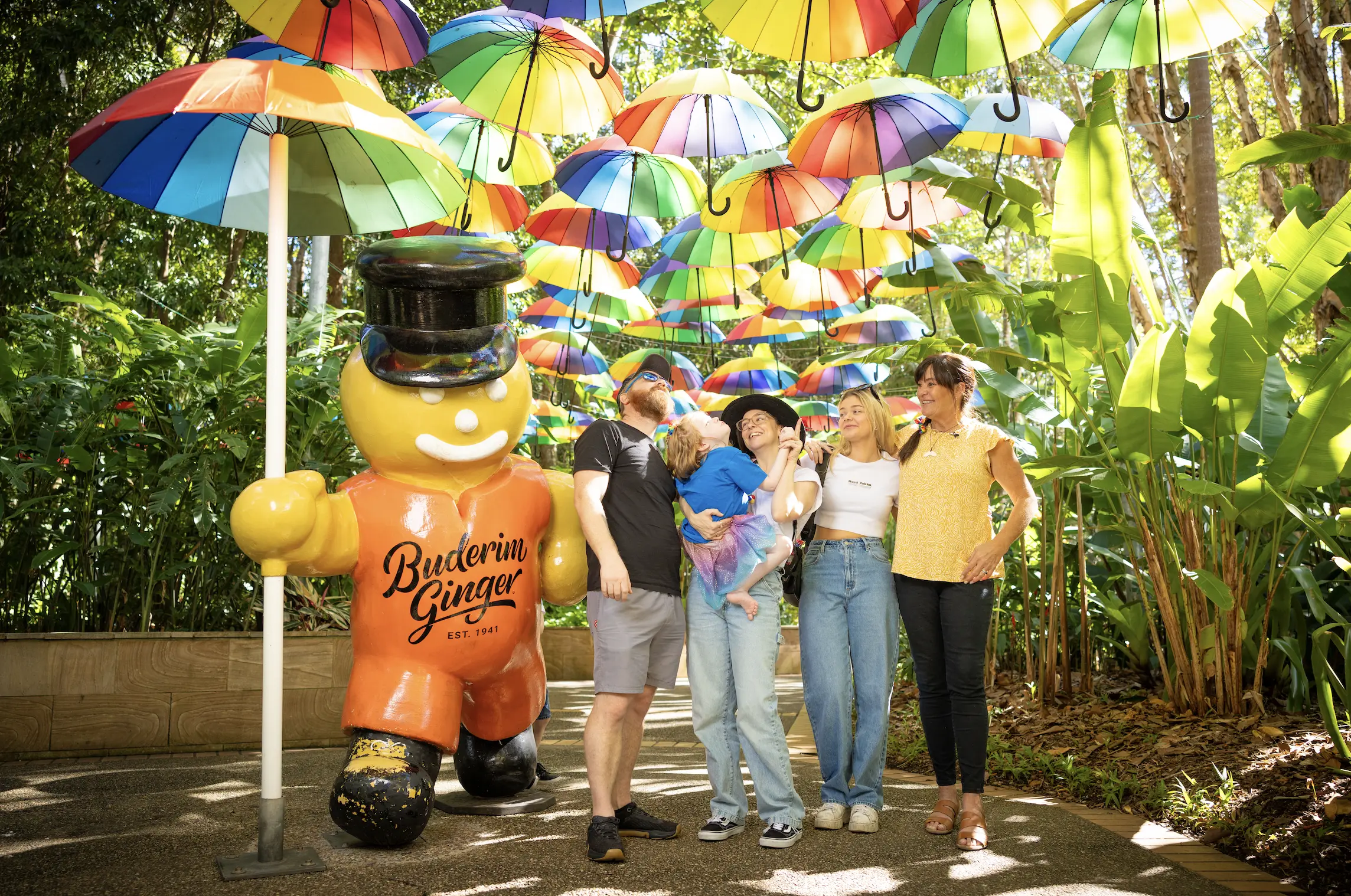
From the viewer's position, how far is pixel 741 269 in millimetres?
8547

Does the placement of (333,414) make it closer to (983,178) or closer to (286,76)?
(286,76)

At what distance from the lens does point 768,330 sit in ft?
30.2

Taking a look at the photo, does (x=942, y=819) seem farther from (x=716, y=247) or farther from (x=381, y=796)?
(x=716, y=247)

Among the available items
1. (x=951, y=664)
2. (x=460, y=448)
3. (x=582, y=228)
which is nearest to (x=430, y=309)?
(x=460, y=448)

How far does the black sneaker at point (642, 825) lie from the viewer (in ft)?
11.5

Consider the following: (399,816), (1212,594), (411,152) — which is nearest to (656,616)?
(399,816)

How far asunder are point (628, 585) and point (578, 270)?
453 cm

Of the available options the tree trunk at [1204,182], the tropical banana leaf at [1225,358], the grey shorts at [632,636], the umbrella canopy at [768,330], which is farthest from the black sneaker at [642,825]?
the umbrella canopy at [768,330]

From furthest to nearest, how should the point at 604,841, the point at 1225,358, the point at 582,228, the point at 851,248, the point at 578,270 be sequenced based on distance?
the point at 578,270, the point at 582,228, the point at 851,248, the point at 1225,358, the point at 604,841

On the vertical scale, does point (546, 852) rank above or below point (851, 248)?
below

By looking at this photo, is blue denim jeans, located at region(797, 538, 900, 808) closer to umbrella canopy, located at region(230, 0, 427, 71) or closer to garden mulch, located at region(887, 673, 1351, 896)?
garden mulch, located at region(887, 673, 1351, 896)

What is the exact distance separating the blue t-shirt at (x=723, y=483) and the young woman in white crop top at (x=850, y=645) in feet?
1.35

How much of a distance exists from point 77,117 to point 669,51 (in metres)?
7.21

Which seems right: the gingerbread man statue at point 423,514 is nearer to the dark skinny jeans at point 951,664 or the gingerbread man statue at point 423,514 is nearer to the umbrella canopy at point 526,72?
the dark skinny jeans at point 951,664
